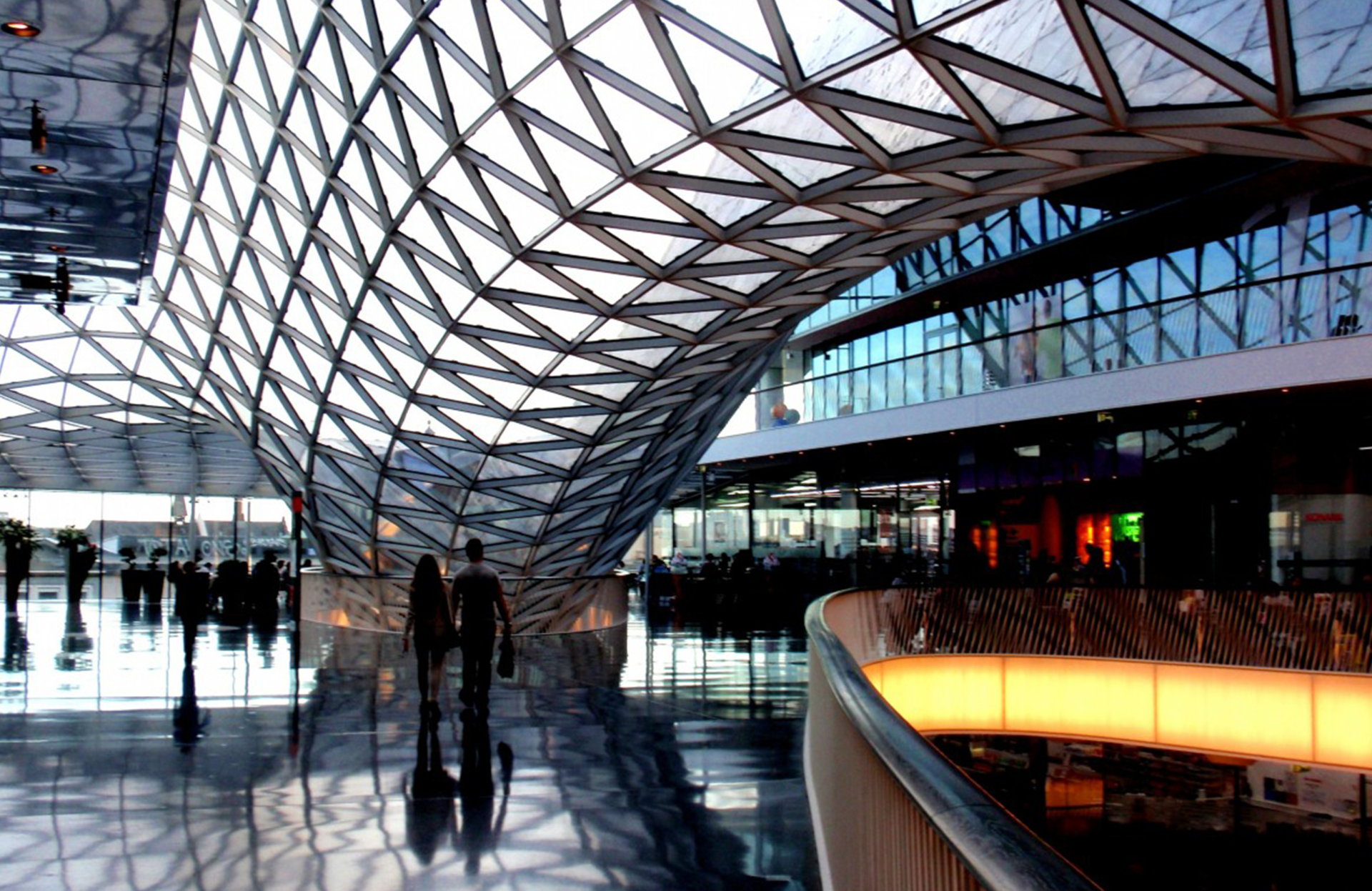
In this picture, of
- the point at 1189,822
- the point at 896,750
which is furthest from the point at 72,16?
the point at 1189,822

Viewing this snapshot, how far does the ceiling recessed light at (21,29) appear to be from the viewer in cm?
1221

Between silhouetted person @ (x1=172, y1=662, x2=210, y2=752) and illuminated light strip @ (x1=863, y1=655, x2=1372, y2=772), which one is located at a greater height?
silhouetted person @ (x1=172, y1=662, x2=210, y2=752)

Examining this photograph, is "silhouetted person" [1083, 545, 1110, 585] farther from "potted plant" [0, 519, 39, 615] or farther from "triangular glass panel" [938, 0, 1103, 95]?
"potted plant" [0, 519, 39, 615]

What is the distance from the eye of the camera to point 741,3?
1697 centimetres

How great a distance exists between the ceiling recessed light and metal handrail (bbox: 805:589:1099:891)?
11.1m

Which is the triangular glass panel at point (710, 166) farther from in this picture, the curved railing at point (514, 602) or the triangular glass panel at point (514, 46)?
the curved railing at point (514, 602)

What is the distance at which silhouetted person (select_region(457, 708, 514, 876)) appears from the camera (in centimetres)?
910

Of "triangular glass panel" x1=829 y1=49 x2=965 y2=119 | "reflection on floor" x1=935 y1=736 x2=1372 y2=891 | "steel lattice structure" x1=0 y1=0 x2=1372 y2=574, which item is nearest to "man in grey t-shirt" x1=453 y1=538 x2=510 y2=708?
"steel lattice structure" x1=0 y1=0 x2=1372 y2=574

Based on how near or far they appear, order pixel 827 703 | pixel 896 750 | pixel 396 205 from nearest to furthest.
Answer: pixel 896 750, pixel 827 703, pixel 396 205

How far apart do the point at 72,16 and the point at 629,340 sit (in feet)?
56.3

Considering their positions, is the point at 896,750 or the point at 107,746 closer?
the point at 896,750

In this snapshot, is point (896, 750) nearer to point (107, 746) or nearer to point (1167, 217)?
point (107, 746)

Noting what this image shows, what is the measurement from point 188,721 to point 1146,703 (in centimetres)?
2178

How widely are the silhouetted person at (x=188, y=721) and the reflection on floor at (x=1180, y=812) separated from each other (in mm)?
27153
